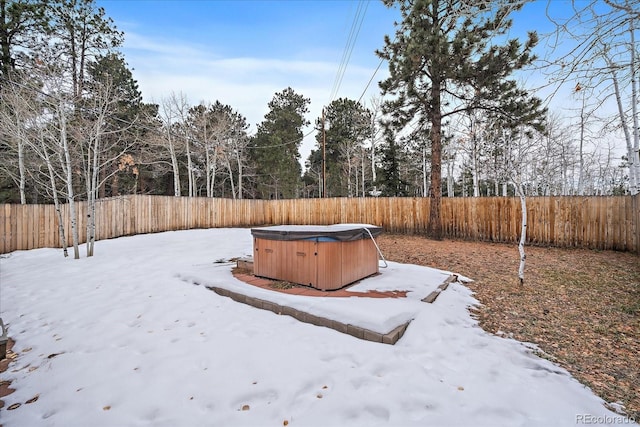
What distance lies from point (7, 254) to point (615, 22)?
431 inches

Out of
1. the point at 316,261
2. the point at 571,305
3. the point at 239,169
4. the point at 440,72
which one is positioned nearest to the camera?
the point at 571,305

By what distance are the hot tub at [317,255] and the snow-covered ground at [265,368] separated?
1.66ft

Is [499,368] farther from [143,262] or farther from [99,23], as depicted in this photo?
[99,23]

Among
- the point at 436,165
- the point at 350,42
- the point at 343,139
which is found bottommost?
the point at 436,165

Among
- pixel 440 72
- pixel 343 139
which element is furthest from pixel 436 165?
pixel 343 139

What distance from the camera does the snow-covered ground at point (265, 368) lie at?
1542 mm

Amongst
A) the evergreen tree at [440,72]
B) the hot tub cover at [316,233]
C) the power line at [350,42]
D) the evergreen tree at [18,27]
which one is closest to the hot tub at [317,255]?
the hot tub cover at [316,233]

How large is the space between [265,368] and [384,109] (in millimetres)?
8223

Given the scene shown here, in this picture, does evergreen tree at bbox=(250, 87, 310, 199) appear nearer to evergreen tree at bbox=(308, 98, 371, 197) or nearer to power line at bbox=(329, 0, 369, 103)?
evergreen tree at bbox=(308, 98, 371, 197)

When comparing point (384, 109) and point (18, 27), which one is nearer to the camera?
point (18, 27)

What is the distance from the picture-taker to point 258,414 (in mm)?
1534

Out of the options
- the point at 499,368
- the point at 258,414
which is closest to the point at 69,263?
the point at 258,414

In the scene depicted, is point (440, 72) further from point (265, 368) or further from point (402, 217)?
point (265, 368)

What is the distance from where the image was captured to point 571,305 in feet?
11.0
